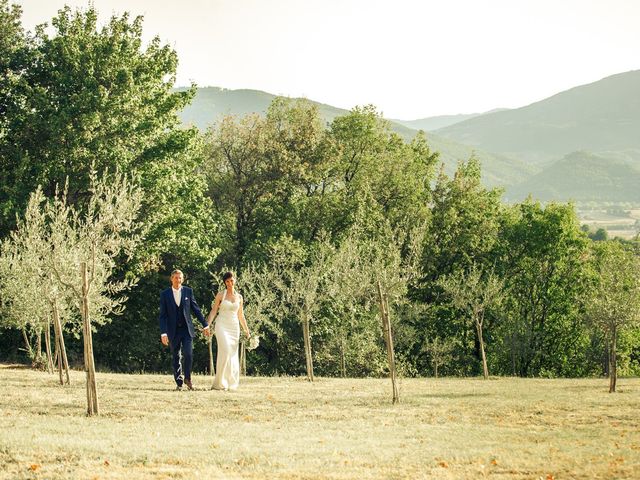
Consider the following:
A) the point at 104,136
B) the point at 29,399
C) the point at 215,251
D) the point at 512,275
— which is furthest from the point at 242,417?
the point at 512,275

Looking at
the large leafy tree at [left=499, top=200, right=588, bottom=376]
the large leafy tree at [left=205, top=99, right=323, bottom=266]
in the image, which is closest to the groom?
the large leafy tree at [left=205, top=99, right=323, bottom=266]

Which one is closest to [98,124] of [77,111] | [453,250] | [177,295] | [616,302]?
[77,111]

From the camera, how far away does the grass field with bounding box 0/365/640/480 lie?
32.5 ft

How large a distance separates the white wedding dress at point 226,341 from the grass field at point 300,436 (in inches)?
40.3

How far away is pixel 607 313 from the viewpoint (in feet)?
92.2

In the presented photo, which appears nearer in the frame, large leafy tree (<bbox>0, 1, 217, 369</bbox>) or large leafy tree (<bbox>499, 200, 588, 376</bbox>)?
large leafy tree (<bbox>0, 1, 217, 369</bbox>)

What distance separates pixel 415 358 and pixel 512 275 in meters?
10.6

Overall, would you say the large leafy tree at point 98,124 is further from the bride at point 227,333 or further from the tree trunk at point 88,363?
the tree trunk at point 88,363

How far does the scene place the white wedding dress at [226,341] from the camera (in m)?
18.8

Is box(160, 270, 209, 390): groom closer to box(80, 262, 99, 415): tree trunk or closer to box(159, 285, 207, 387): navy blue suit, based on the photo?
box(159, 285, 207, 387): navy blue suit

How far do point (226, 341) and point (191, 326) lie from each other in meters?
1.10

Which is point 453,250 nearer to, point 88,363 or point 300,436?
point 88,363

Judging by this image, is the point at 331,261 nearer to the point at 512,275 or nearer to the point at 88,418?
A: the point at 512,275

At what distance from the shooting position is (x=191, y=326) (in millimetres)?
18234
